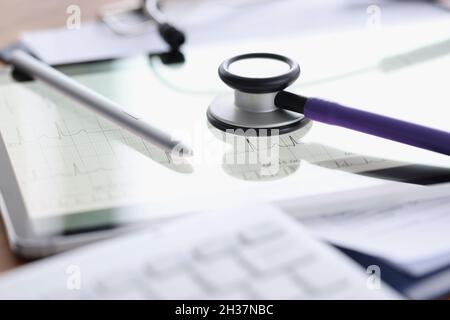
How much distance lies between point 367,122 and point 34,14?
0.56 meters

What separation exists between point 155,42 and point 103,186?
37cm

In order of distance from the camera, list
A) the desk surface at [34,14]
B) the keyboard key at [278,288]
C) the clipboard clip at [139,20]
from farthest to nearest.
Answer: the desk surface at [34,14], the clipboard clip at [139,20], the keyboard key at [278,288]

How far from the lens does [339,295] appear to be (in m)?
0.40

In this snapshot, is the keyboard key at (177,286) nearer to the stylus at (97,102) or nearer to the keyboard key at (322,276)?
the keyboard key at (322,276)

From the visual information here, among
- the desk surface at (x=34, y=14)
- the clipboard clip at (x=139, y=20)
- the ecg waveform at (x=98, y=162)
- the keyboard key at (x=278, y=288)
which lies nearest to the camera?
the keyboard key at (x=278, y=288)

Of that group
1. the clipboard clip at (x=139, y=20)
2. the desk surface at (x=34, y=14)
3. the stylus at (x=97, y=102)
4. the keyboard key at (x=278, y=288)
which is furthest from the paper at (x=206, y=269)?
the desk surface at (x=34, y=14)

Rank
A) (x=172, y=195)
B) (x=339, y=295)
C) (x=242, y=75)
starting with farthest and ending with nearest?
(x=242, y=75) → (x=172, y=195) → (x=339, y=295)

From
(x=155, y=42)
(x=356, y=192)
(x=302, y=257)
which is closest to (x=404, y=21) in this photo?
(x=155, y=42)

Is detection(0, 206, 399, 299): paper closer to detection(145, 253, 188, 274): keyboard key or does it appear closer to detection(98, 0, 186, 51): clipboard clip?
detection(145, 253, 188, 274): keyboard key

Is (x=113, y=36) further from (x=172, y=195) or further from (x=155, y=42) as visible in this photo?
(x=172, y=195)

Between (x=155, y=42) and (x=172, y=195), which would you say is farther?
(x=155, y=42)

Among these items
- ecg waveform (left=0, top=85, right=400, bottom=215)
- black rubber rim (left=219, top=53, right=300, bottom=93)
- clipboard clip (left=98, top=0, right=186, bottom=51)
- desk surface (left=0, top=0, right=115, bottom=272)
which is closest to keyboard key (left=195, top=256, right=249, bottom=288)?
ecg waveform (left=0, top=85, right=400, bottom=215)

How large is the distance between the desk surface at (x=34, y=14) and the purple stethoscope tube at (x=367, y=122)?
414mm

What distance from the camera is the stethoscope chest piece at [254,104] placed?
617 millimetres
